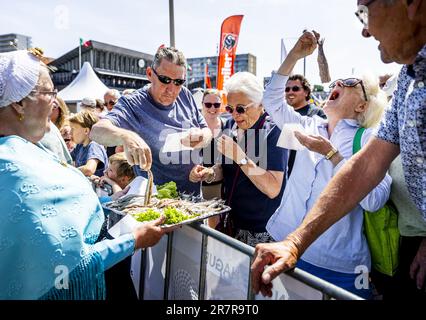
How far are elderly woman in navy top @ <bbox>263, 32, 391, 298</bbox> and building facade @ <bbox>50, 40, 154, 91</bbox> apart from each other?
3935 cm

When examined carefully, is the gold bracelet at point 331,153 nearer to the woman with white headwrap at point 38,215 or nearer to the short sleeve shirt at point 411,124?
the short sleeve shirt at point 411,124

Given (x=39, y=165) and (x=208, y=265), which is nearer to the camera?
(x=39, y=165)

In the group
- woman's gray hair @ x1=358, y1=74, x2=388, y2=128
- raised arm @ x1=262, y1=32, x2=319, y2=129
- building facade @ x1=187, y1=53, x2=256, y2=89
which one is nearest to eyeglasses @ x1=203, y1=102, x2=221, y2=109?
raised arm @ x1=262, y1=32, x2=319, y2=129

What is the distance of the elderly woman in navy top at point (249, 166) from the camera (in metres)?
2.58

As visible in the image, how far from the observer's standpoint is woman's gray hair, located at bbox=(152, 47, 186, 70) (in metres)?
2.84

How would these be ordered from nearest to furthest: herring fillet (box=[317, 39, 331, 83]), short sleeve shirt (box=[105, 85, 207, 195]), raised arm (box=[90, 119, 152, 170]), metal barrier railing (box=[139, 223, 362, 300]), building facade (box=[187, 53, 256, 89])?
metal barrier railing (box=[139, 223, 362, 300]) < raised arm (box=[90, 119, 152, 170]) < short sleeve shirt (box=[105, 85, 207, 195]) < herring fillet (box=[317, 39, 331, 83]) < building facade (box=[187, 53, 256, 89])

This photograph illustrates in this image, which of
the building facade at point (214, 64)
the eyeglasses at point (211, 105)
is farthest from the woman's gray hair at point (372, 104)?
the building facade at point (214, 64)

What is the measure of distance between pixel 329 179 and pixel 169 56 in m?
1.67

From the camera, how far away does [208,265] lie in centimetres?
192

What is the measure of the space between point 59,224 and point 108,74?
41.9 meters

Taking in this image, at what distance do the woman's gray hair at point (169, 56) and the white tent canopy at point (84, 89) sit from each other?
12.1 meters

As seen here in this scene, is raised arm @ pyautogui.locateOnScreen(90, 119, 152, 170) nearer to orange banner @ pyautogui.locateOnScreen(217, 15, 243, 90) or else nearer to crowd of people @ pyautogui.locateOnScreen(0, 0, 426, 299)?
crowd of people @ pyautogui.locateOnScreen(0, 0, 426, 299)
